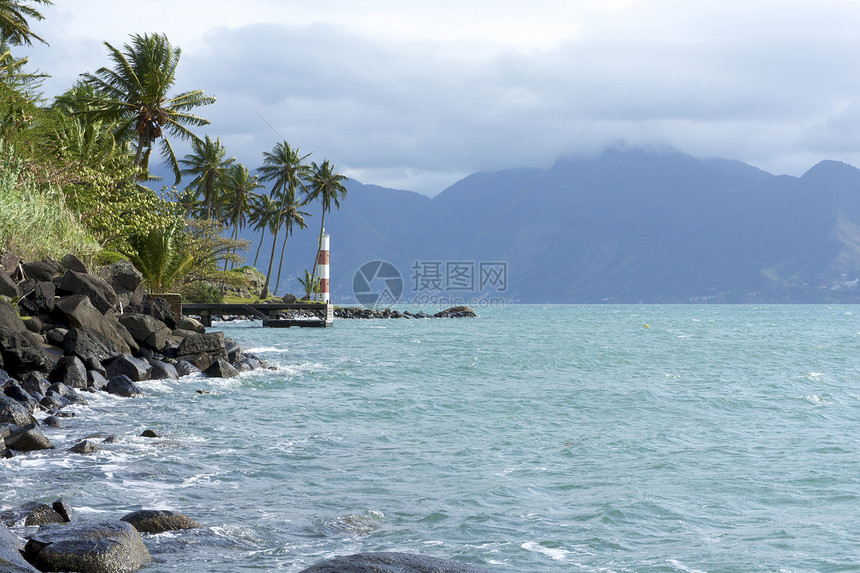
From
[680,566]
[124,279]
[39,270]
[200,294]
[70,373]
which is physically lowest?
[680,566]

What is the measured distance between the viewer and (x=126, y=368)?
18906 mm

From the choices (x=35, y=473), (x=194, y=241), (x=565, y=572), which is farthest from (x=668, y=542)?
(x=194, y=241)

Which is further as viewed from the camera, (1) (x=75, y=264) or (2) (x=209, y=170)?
(2) (x=209, y=170)

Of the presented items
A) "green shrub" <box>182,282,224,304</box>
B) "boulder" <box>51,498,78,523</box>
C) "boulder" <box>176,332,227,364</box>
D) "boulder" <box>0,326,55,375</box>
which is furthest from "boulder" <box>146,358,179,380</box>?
"green shrub" <box>182,282,224,304</box>

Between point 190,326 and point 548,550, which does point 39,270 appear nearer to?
point 190,326

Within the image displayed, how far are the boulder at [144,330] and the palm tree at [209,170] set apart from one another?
44.7 meters

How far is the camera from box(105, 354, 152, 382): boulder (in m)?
18.8

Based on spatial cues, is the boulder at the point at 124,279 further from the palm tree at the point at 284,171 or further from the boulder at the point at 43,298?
the palm tree at the point at 284,171

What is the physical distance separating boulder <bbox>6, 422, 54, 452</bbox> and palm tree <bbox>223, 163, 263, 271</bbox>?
60.1 metres

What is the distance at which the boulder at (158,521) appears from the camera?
23.8ft

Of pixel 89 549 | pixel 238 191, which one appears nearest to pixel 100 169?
pixel 89 549

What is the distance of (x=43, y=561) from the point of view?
6.10 m

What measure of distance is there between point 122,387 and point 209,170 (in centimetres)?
5308

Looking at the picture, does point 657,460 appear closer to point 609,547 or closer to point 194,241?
point 609,547
